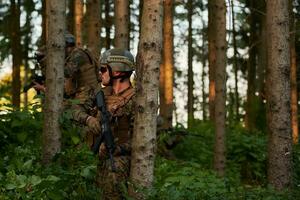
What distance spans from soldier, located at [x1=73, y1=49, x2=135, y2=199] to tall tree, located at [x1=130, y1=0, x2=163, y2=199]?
47cm

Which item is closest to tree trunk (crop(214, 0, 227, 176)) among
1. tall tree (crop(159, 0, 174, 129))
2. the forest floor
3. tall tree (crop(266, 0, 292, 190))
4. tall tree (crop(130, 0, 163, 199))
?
the forest floor

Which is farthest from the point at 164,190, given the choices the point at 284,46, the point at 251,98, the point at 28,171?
the point at 251,98

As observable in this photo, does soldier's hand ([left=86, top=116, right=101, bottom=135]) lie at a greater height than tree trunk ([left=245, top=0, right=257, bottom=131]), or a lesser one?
lesser

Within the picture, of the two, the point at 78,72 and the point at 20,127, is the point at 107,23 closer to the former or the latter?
the point at 78,72

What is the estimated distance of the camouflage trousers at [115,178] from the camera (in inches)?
204

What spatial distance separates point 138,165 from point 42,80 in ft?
14.6

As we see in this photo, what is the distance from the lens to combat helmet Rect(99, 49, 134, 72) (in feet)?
17.1

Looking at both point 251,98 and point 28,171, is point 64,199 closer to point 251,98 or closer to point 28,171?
point 28,171

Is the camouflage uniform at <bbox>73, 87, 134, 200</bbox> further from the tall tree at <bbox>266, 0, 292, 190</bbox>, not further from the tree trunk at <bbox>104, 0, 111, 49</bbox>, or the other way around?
the tree trunk at <bbox>104, 0, 111, 49</bbox>

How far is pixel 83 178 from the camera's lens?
5746mm

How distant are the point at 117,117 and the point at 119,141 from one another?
0.24 m

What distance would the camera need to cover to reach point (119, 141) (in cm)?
527

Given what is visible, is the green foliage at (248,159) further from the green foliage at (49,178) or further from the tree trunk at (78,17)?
the green foliage at (49,178)

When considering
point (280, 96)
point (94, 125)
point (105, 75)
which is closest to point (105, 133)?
point (94, 125)
